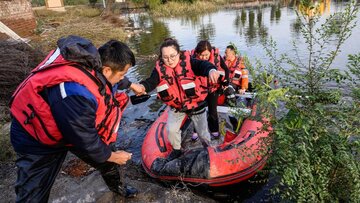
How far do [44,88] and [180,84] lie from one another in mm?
2012

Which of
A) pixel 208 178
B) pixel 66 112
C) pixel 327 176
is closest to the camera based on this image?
pixel 66 112

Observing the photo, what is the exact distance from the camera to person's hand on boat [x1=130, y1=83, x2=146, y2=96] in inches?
123

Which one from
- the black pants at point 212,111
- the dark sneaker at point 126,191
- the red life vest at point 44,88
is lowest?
the dark sneaker at point 126,191

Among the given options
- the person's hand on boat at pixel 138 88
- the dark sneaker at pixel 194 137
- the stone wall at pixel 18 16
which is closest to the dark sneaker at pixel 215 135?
the dark sneaker at pixel 194 137

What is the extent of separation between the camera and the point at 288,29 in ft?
45.9

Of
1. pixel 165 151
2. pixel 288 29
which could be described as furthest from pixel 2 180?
pixel 288 29

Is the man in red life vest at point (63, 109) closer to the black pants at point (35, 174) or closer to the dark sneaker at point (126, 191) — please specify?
the black pants at point (35, 174)

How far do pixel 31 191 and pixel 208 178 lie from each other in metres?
1.97

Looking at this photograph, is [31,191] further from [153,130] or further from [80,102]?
[153,130]

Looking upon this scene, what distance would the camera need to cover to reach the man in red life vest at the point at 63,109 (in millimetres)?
1762

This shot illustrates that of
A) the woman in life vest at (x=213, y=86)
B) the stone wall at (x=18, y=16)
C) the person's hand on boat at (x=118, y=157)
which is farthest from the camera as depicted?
the stone wall at (x=18, y=16)

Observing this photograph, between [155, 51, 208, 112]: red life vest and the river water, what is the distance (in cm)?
99

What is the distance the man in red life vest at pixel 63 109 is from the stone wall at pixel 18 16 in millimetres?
9264

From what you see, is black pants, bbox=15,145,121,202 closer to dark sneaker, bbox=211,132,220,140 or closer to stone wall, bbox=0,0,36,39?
dark sneaker, bbox=211,132,220,140
